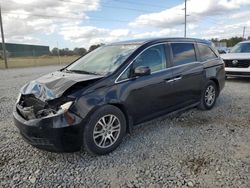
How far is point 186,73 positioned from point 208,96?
1.20 metres

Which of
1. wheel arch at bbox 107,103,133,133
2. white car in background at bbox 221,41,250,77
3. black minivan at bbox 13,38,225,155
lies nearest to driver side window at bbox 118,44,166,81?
black minivan at bbox 13,38,225,155

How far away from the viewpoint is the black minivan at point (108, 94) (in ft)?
10.5

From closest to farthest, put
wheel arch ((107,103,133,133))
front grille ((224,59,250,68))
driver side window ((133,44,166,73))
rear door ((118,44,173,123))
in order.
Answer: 1. wheel arch ((107,103,133,133))
2. rear door ((118,44,173,123))
3. driver side window ((133,44,166,73))
4. front grille ((224,59,250,68))

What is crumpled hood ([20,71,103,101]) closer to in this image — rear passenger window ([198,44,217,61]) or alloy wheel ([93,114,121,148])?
alloy wheel ([93,114,121,148])

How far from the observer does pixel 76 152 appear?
3.64 meters

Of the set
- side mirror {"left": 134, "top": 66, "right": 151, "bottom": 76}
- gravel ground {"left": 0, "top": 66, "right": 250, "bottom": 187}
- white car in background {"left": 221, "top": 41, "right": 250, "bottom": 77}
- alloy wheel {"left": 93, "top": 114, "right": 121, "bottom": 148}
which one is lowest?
gravel ground {"left": 0, "top": 66, "right": 250, "bottom": 187}

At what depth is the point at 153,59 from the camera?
425 centimetres

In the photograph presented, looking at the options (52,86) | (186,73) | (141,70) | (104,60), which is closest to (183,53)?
(186,73)

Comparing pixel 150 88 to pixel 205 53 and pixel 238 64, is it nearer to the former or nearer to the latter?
pixel 205 53

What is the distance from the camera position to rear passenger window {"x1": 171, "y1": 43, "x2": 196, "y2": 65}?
467 cm

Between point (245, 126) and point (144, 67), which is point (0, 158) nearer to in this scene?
point (144, 67)

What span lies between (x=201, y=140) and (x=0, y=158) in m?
3.05

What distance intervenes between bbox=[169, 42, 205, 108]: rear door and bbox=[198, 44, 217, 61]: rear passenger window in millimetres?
258

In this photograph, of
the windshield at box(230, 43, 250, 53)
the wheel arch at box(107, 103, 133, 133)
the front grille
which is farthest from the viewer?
the windshield at box(230, 43, 250, 53)
